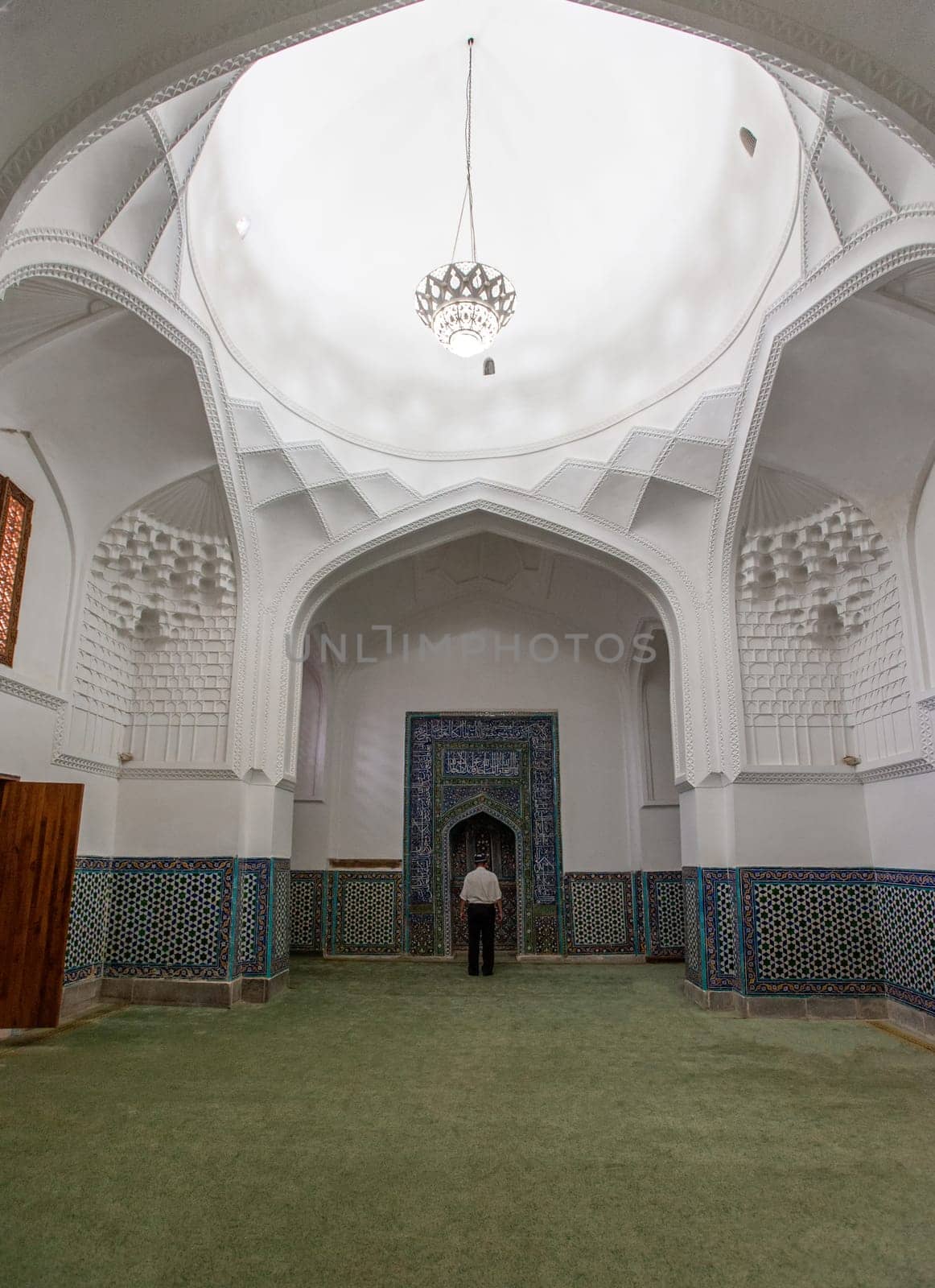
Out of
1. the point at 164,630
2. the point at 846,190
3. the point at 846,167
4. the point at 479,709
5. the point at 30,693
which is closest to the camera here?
the point at 846,167

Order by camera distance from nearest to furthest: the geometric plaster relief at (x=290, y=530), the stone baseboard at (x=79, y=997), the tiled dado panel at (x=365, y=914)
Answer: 1. the stone baseboard at (x=79, y=997)
2. the geometric plaster relief at (x=290, y=530)
3. the tiled dado panel at (x=365, y=914)

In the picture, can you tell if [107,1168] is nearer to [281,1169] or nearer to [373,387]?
[281,1169]

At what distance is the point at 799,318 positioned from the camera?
15.5 ft

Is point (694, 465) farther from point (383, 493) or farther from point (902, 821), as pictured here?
point (902, 821)

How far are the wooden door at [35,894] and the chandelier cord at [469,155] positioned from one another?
4.55 metres

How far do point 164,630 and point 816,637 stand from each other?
15.7 feet

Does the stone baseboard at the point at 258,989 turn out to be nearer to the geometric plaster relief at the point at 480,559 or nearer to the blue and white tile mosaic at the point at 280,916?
the blue and white tile mosaic at the point at 280,916

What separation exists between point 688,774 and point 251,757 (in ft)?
10.4

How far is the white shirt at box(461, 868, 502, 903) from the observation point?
6590mm

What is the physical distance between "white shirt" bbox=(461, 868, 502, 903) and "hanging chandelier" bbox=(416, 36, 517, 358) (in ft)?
Result: 12.8

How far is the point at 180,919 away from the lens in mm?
5777

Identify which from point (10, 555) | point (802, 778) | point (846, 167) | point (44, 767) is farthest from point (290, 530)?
point (846, 167)

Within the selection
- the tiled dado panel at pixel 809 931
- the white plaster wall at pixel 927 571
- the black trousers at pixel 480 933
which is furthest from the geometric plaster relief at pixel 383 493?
the tiled dado panel at pixel 809 931

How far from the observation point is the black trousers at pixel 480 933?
6719mm
